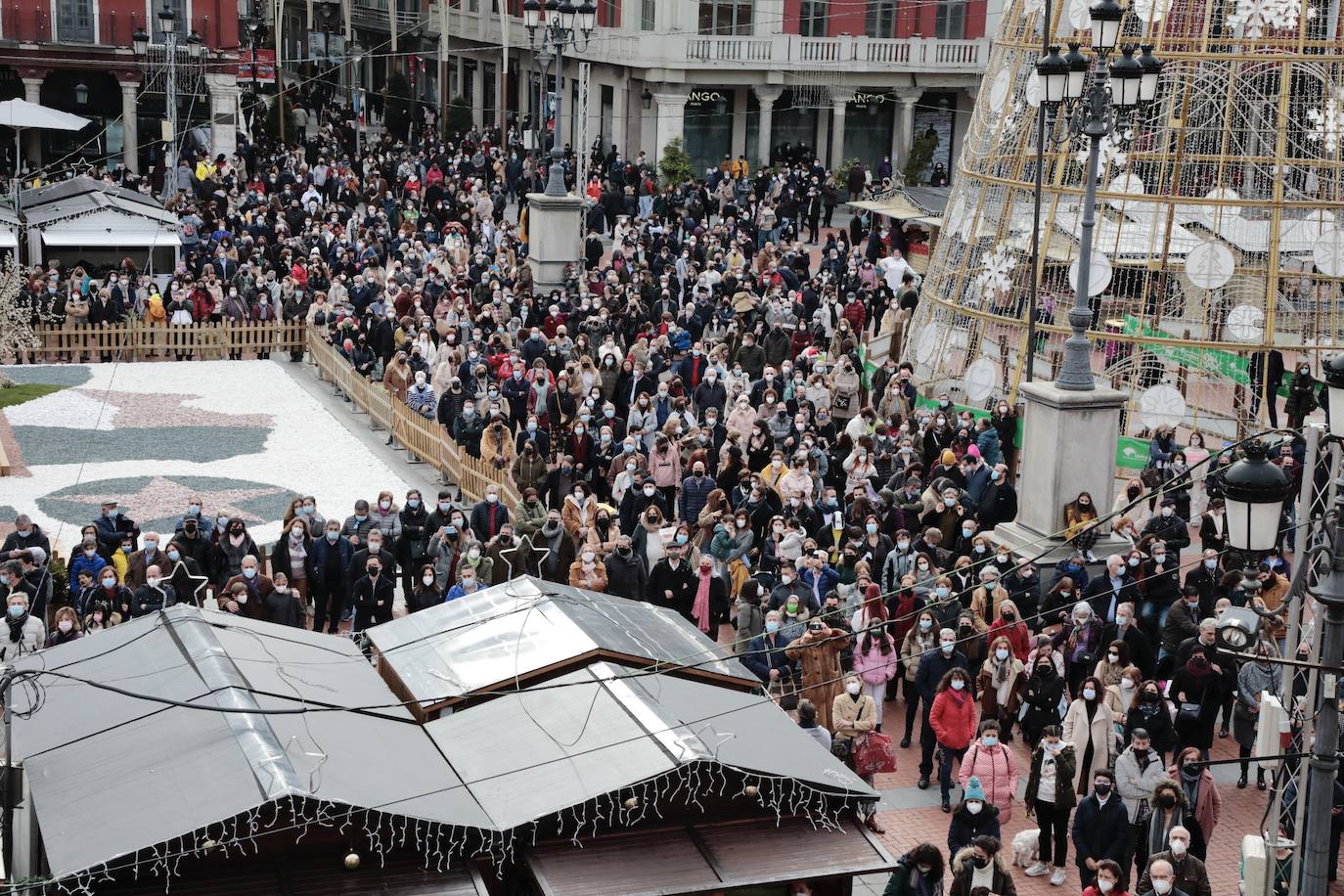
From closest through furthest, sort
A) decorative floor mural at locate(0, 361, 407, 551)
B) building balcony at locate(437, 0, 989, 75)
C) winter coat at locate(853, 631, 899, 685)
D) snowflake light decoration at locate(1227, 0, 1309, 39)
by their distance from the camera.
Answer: winter coat at locate(853, 631, 899, 685), decorative floor mural at locate(0, 361, 407, 551), snowflake light decoration at locate(1227, 0, 1309, 39), building balcony at locate(437, 0, 989, 75)

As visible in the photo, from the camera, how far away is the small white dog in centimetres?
1377

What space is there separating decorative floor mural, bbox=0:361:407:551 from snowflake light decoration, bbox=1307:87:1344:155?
1265 cm

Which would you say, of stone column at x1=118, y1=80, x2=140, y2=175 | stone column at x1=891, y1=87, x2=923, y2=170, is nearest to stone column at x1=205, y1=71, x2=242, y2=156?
stone column at x1=118, y1=80, x2=140, y2=175

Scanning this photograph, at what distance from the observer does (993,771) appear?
13227 millimetres

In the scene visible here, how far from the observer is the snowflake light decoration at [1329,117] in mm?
24141

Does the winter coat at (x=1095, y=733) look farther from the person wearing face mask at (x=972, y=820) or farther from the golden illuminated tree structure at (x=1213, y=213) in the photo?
the golden illuminated tree structure at (x=1213, y=213)

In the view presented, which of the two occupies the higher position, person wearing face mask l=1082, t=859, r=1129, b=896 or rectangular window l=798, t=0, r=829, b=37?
rectangular window l=798, t=0, r=829, b=37

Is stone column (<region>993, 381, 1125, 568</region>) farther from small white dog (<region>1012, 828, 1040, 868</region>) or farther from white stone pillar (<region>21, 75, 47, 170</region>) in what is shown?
white stone pillar (<region>21, 75, 47, 170</region>)

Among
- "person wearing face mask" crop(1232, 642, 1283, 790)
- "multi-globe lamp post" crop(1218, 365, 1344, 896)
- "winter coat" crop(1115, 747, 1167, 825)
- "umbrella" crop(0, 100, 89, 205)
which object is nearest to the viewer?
"multi-globe lamp post" crop(1218, 365, 1344, 896)

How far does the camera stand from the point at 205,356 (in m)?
31.7

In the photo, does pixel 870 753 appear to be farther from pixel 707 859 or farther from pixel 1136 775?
pixel 707 859

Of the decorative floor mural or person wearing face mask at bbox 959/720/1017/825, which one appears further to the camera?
the decorative floor mural

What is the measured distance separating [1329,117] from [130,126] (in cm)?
3534

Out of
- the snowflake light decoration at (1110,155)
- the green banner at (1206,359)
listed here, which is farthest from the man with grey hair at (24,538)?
the snowflake light decoration at (1110,155)
